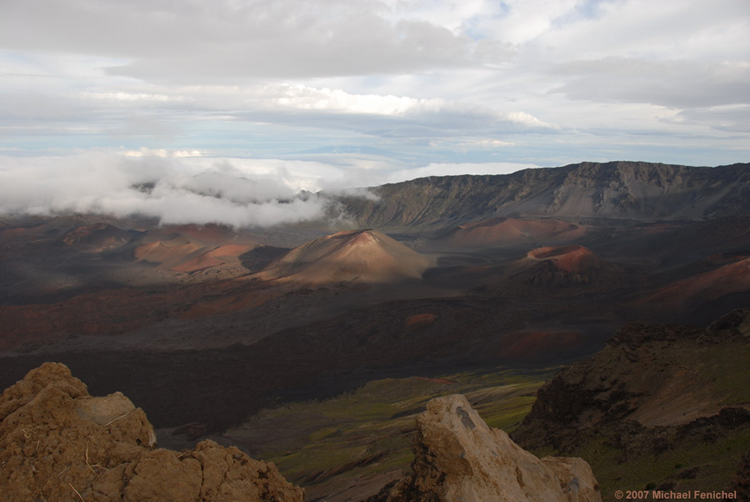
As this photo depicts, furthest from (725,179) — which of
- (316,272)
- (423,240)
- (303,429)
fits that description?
(303,429)

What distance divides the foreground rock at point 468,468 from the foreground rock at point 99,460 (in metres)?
3.26

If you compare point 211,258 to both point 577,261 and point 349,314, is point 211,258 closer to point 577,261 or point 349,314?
point 349,314

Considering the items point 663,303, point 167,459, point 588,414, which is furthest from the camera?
point 663,303

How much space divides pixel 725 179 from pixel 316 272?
508 feet

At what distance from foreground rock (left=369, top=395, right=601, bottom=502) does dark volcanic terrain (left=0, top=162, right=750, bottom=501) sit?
5.11m

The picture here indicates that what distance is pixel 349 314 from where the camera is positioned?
84.9 meters

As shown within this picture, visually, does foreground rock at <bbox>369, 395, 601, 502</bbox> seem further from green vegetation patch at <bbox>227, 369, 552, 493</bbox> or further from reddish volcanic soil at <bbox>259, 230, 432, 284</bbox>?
reddish volcanic soil at <bbox>259, 230, 432, 284</bbox>

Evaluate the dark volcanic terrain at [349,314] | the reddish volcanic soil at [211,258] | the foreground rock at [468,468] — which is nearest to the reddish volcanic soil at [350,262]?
the dark volcanic terrain at [349,314]

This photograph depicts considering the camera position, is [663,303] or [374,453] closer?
[374,453]

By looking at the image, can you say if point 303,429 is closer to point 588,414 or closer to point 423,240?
point 588,414

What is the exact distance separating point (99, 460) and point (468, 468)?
7876mm

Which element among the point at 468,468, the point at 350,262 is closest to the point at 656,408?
the point at 468,468

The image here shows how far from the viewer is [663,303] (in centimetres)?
7556

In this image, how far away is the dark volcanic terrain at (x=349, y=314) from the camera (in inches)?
2064
